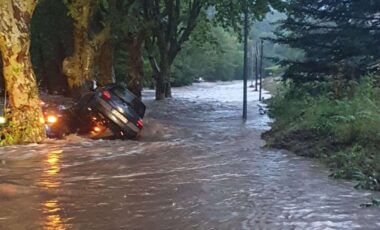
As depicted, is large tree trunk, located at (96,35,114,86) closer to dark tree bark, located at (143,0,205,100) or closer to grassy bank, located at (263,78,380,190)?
dark tree bark, located at (143,0,205,100)

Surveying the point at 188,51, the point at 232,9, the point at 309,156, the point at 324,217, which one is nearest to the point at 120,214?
the point at 324,217

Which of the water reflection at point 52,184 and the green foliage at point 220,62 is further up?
the green foliage at point 220,62

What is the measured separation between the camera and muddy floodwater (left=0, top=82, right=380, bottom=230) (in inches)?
270

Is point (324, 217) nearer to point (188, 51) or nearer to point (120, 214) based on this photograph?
point (120, 214)

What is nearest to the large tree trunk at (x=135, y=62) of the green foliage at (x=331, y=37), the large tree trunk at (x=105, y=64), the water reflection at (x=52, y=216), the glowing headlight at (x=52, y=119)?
the large tree trunk at (x=105, y=64)

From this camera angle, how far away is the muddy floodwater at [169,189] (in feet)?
22.5

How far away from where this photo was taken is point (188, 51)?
46.0 meters

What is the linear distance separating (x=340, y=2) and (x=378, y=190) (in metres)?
12.1

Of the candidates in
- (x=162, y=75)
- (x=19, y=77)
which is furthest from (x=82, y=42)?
(x=162, y=75)

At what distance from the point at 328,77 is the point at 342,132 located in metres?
8.06

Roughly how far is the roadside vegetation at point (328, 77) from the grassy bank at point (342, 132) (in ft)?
0.07

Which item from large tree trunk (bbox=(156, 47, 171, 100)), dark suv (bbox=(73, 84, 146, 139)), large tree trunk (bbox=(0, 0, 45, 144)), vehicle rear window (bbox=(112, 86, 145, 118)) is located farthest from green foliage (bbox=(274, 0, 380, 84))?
large tree trunk (bbox=(156, 47, 171, 100))

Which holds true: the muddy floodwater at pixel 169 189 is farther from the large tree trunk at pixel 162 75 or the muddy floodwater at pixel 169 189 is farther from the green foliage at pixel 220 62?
the green foliage at pixel 220 62

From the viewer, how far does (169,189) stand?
8781 millimetres
